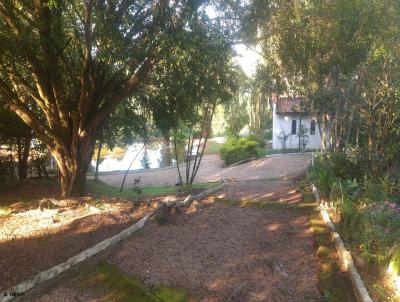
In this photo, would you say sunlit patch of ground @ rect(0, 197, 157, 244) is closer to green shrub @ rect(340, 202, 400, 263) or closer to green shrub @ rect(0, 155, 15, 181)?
green shrub @ rect(340, 202, 400, 263)

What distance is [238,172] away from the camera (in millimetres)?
25031

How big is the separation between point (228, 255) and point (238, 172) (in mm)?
17619

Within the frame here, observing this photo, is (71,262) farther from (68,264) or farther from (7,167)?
(7,167)

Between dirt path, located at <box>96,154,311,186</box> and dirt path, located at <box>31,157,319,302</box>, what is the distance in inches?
464

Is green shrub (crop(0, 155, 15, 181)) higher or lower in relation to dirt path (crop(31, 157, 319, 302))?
higher

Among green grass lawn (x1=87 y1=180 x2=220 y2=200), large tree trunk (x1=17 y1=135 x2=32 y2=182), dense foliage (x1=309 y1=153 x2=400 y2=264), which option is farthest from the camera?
large tree trunk (x1=17 y1=135 x2=32 y2=182)

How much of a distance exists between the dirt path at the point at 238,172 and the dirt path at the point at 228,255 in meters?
11.8

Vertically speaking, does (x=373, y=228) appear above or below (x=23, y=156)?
below

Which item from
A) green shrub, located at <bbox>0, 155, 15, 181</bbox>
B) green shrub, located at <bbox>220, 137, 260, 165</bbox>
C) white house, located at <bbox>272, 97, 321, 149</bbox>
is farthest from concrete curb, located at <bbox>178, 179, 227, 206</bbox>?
white house, located at <bbox>272, 97, 321, 149</bbox>

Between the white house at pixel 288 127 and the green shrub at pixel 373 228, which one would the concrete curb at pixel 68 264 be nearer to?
the green shrub at pixel 373 228

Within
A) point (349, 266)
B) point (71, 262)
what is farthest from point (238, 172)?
point (71, 262)

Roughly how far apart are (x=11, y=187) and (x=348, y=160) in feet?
40.0

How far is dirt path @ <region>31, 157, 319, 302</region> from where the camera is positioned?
239 inches

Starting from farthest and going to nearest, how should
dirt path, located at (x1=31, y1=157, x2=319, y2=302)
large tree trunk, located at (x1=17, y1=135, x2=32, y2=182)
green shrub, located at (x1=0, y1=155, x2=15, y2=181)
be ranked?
green shrub, located at (x1=0, y1=155, x2=15, y2=181)
large tree trunk, located at (x1=17, y1=135, x2=32, y2=182)
dirt path, located at (x1=31, y1=157, x2=319, y2=302)
